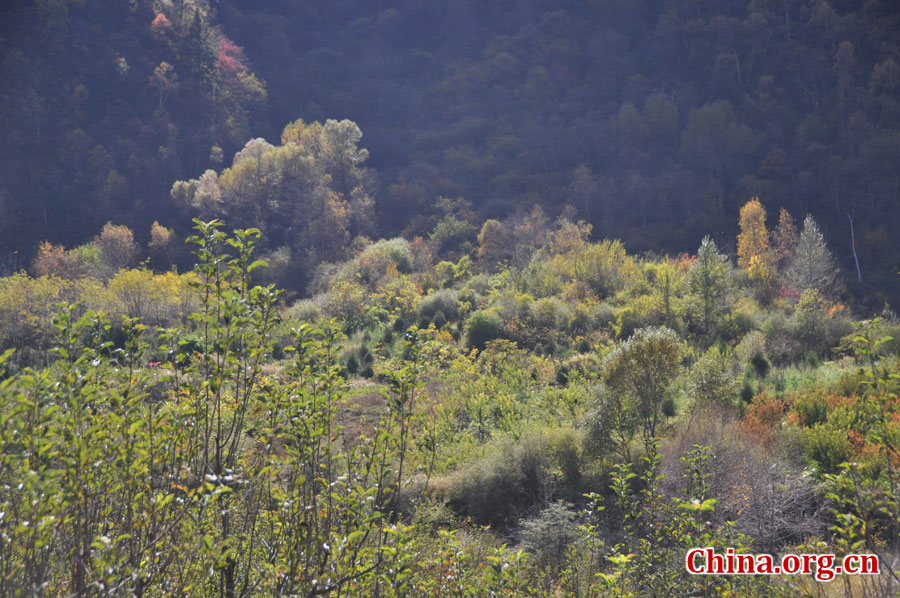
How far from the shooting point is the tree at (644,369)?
10.8 metres

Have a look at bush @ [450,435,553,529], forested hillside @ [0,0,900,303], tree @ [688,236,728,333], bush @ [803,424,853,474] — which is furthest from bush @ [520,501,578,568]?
forested hillside @ [0,0,900,303]

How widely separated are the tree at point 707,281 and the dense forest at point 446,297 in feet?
0.33

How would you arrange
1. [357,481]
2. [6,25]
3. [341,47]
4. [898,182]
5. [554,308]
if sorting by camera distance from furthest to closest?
[341,47], [6,25], [898,182], [554,308], [357,481]

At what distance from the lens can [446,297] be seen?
25.0 m

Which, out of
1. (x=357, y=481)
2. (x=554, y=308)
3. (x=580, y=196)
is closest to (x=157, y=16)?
(x=580, y=196)

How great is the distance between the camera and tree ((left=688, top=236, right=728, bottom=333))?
18.9 metres

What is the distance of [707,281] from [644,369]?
31.4 ft

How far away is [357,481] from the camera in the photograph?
3.11 m

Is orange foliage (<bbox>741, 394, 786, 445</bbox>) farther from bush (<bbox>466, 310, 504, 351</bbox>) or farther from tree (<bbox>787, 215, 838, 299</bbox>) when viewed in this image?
tree (<bbox>787, 215, 838, 299</bbox>)

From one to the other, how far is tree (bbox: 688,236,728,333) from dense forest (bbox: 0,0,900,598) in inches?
3.9

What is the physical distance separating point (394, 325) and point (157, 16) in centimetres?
4450

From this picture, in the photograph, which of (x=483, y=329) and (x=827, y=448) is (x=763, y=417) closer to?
(x=827, y=448)

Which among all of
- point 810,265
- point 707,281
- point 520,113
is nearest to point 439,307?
point 707,281

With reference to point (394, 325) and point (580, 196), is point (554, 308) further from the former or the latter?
point (580, 196)
